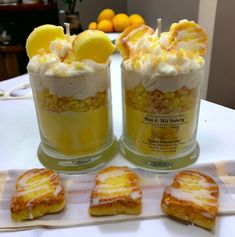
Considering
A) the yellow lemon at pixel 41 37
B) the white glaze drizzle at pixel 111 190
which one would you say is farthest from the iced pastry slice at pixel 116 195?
the yellow lemon at pixel 41 37

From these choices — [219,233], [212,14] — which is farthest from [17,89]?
[212,14]

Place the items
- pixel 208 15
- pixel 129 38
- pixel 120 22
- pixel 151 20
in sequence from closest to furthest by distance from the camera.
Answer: pixel 129 38, pixel 208 15, pixel 120 22, pixel 151 20

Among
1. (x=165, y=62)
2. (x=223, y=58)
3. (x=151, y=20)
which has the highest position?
(x=165, y=62)

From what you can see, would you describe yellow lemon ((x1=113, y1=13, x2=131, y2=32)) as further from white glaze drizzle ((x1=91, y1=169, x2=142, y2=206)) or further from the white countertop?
white glaze drizzle ((x1=91, y1=169, x2=142, y2=206))

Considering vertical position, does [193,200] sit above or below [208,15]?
below

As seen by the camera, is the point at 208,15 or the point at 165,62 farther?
the point at 208,15

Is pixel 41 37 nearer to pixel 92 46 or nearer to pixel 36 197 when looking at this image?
pixel 92 46

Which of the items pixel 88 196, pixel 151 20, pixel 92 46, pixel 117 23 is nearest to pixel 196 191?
pixel 88 196
